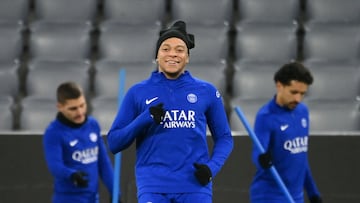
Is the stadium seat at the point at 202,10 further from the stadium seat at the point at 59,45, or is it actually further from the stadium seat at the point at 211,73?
the stadium seat at the point at 59,45

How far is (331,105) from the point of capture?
734 cm

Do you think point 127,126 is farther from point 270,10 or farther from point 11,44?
point 270,10

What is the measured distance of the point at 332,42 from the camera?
8.12 m

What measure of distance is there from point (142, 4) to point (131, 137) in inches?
175

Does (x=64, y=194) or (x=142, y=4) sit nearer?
(x=64, y=194)

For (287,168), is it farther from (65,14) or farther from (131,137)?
(65,14)

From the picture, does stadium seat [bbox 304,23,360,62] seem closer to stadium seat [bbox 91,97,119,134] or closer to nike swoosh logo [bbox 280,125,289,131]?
stadium seat [bbox 91,97,119,134]

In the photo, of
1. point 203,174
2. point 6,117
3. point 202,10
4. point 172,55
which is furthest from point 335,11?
point 203,174

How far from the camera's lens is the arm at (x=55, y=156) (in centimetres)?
572

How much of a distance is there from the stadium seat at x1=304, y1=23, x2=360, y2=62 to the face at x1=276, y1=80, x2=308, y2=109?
2490 mm

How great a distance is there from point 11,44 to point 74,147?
244cm

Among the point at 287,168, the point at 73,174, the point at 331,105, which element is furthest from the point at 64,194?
the point at 331,105

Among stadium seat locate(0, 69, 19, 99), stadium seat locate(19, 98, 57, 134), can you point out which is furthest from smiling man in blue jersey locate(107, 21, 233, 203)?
stadium seat locate(0, 69, 19, 99)

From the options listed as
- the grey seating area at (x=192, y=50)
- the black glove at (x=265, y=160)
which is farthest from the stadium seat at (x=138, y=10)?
the black glove at (x=265, y=160)
